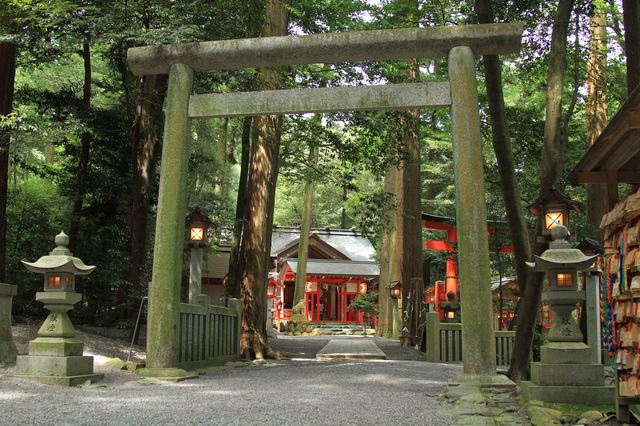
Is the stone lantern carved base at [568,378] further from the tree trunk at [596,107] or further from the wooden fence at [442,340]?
the wooden fence at [442,340]

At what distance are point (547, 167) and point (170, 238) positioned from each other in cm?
437

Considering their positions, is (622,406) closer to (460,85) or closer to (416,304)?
(460,85)

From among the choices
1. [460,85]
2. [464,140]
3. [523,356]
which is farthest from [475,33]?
[523,356]

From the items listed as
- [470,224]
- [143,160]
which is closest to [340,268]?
[143,160]

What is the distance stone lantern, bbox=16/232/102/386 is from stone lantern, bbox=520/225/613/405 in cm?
438

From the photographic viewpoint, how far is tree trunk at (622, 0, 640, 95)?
734 centimetres

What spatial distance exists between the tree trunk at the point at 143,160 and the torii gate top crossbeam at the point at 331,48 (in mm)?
4410

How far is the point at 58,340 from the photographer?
20.4 ft

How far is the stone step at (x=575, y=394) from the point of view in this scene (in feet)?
17.4

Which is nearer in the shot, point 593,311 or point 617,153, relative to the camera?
point 617,153

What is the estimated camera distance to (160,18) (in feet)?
28.2

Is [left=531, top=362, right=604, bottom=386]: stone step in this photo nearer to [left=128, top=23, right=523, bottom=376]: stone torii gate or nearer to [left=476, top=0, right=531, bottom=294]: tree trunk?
[left=128, top=23, right=523, bottom=376]: stone torii gate

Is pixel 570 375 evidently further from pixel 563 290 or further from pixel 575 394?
pixel 563 290

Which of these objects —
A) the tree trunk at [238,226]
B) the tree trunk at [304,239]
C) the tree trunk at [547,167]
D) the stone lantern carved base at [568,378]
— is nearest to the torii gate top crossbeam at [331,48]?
the tree trunk at [547,167]
